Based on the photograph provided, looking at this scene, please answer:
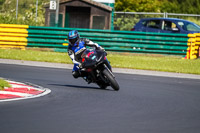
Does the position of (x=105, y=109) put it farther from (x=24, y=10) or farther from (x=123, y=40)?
(x=24, y=10)

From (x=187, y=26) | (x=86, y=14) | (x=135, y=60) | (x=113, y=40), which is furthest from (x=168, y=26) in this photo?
(x=86, y=14)

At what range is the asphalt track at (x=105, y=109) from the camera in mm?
7328

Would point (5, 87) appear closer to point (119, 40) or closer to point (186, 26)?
point (119, 40)

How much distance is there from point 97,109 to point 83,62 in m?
3.10

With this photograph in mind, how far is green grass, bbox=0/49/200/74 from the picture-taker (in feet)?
63.4

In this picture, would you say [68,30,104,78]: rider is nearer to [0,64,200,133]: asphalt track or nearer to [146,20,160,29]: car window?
[0,64,200,133]: asphalt track

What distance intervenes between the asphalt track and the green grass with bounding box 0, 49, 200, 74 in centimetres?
479

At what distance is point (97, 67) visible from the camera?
12008 mm

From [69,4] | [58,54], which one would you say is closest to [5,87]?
[58,54]

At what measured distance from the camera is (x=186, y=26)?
84.5ft

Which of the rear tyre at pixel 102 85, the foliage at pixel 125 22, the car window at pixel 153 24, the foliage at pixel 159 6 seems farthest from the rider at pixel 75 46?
the foliage at pixel 159 6

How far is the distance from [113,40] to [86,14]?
9345 millimetres

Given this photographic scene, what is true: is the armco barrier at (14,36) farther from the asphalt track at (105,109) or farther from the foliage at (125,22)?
the asphalt track at (105,109)

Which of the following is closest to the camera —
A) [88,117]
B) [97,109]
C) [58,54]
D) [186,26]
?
[88,117]
